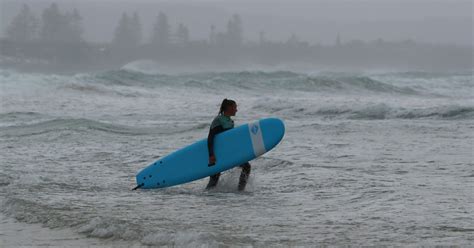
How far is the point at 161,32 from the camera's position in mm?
115812

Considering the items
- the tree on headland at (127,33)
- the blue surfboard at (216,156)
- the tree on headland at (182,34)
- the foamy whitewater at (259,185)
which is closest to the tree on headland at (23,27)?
the tree on headland at (127,33)

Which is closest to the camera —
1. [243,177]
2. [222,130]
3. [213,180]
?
[243,177]

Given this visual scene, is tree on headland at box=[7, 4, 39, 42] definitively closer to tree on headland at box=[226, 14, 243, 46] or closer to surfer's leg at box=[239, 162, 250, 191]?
tree on headland at box=[226, 14, 243, 46]

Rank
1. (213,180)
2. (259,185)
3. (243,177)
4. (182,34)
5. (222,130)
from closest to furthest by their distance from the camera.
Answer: (243,177) < (222,130) < (213,180) < (259,185) < (182,34)

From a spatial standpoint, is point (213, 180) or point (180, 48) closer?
point (213, 180)

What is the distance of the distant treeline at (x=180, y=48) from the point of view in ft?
323

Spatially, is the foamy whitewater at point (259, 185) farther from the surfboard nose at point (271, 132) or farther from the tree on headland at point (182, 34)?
the tree on headland at point (182, 34)

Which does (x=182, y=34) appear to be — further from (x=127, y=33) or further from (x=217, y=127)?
(x=217, y=127)

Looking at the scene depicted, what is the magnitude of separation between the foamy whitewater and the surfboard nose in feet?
1.60

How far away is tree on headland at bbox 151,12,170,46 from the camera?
113 meters

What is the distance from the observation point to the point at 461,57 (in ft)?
392

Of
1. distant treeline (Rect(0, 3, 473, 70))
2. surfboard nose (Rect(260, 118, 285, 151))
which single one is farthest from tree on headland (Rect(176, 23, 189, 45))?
surfboard nose (Rect(260, 118, 285, 151))

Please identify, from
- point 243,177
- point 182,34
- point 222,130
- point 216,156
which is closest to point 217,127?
point 222,130

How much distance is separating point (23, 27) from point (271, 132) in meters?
105
